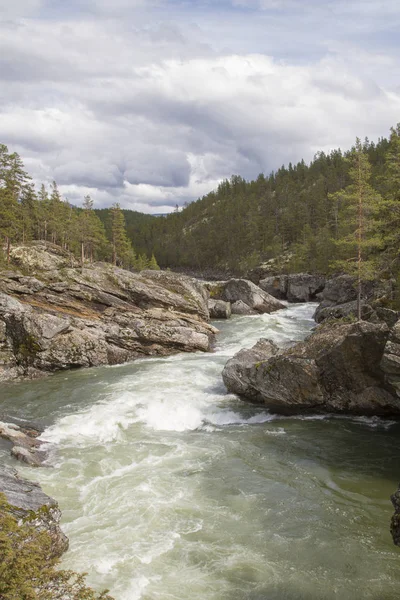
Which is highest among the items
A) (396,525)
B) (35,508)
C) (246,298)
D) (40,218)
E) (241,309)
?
(40,218)

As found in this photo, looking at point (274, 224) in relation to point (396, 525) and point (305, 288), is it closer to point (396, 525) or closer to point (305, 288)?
point (305, 288)

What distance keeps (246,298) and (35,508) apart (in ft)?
172

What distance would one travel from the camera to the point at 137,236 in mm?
181375

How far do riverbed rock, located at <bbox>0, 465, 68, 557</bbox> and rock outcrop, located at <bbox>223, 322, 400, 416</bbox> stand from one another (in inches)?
506

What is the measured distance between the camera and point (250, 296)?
203 feet

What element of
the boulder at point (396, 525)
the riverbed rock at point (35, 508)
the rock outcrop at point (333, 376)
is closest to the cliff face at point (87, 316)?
the rock outcrop at point (333, 376)

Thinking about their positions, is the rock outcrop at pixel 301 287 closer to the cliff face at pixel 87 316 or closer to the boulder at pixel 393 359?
the cliff face at pixel 87 316

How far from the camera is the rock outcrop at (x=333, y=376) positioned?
65.7ft

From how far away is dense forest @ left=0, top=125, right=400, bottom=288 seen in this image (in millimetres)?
32969

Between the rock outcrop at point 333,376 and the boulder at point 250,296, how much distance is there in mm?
37915

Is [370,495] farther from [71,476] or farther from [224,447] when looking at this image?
[71,476]

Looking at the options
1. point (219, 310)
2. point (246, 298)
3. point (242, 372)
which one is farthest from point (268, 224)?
point (242, 372)

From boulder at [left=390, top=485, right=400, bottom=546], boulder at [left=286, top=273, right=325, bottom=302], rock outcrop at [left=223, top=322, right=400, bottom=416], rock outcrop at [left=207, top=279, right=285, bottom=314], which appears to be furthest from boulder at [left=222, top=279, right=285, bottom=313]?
boulder at [left=390, top=485, right=400, bottom=546]

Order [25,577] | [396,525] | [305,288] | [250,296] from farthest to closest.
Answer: [305,288] < [250,296] < [396,525] < [25,577]
